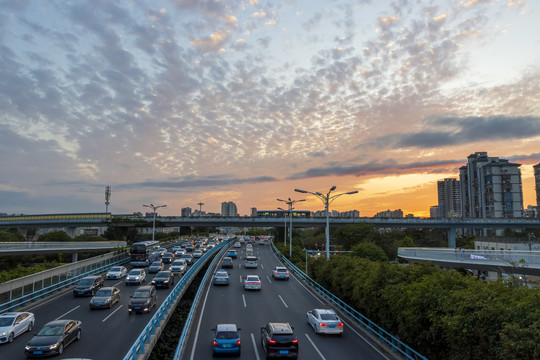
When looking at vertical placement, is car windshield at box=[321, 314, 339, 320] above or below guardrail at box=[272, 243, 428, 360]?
above

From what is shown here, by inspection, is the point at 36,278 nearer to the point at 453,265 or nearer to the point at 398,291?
the point at 398,291

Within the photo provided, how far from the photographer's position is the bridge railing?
24844 mm

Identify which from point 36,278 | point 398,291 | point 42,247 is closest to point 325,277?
point 398,291

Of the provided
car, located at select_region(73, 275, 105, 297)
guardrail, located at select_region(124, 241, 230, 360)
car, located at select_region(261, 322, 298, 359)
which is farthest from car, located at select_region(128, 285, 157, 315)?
car, located at select_region(261, 322, 298, 359)

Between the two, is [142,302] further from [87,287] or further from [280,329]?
[280,329]

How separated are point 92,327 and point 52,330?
4177 millimetres

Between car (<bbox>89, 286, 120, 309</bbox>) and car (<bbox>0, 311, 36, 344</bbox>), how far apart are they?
5072mm

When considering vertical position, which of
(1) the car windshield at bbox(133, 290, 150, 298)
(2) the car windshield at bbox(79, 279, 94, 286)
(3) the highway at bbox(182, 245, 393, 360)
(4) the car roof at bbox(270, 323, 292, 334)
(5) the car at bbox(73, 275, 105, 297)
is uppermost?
(4) the car roof at bbox(270, 323, 292, 334)

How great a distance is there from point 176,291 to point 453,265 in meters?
31.7

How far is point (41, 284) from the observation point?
29.2m

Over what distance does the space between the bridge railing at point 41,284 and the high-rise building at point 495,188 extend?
495ft

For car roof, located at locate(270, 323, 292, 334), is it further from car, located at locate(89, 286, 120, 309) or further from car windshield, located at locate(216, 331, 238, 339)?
car, located at locate(89, 286, 120, 309)

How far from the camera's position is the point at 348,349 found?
Answer: 1891cm

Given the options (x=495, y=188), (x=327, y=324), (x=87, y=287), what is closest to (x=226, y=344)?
(x=327, y=324)
